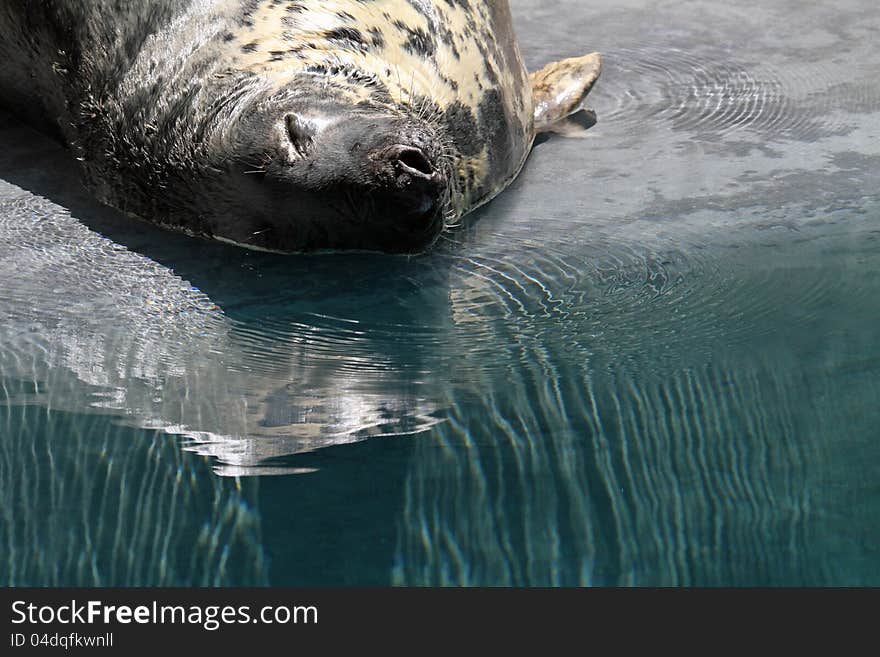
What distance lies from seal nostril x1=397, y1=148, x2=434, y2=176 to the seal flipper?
1.64 m

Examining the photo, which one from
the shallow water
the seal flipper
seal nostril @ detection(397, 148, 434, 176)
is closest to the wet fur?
the shallow water

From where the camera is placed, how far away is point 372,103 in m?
3.60

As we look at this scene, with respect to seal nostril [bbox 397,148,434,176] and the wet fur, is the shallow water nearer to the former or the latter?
the wet fur

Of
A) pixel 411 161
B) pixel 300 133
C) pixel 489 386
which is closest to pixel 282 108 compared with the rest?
pixel 300 133

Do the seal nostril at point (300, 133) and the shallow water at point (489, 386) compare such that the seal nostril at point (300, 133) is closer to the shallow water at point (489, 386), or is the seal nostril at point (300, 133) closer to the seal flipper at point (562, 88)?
the shallow water at point (489, 386)

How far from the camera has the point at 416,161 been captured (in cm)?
323

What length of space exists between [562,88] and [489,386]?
2.21m

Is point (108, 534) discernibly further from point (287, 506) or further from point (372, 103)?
point (372, 103)

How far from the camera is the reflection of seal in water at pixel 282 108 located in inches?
132

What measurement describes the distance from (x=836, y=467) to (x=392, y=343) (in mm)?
1194

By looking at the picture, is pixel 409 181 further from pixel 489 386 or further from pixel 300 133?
pixel 489 386

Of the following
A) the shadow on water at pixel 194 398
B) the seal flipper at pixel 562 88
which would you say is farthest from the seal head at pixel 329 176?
the seal flipper at pixel 562 88

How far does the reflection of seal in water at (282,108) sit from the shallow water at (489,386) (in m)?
0.16

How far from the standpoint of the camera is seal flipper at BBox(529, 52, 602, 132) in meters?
4.81
